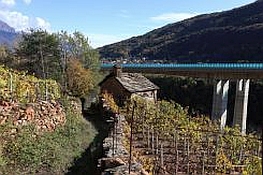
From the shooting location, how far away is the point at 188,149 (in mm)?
17109

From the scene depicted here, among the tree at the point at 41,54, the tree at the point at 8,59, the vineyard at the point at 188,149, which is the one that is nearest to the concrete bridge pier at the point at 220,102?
the tree at the point at 41,54

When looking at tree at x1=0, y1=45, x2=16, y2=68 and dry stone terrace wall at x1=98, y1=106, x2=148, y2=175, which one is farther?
tree at x1=0, y1=45, x2=16, y2=68

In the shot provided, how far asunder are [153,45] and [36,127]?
16370cm

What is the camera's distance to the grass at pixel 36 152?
18.1 m

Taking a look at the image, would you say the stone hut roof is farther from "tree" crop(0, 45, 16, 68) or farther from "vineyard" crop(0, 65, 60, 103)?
"vineyard" crop(0, 65, 60, 103)

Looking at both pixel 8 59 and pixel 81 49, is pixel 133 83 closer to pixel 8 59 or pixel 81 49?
pixel 81 49

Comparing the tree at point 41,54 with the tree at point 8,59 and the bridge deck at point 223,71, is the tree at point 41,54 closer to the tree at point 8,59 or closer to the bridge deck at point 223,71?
the tree at point 8,59

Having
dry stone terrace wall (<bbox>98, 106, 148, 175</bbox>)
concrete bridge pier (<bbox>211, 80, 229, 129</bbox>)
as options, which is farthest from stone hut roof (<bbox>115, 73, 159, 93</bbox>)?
dry stone terrace wall (<bbox>98, 106, 148, 175</bbox>)

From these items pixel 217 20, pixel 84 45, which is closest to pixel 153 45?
pixel 217 20

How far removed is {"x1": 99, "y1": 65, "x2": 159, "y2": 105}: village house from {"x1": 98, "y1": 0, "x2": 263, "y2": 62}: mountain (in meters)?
61.2

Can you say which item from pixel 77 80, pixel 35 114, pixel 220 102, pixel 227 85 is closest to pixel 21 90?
pixel 35 114

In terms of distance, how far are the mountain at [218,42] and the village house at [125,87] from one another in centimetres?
6121

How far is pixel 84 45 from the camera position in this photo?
169 ft

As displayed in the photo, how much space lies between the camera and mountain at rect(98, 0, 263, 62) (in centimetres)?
11919
